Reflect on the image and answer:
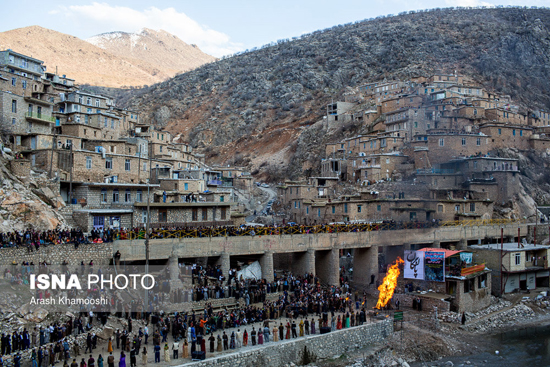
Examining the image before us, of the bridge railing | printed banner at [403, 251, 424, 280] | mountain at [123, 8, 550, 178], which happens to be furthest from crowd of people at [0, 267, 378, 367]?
mountain at [123, 8, 550, 178]

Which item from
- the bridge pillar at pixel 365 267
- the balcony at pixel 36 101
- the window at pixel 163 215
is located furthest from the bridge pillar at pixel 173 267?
the balcony at pixel 36 101

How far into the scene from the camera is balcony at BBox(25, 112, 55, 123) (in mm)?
45253

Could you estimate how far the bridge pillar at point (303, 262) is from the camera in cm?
3866

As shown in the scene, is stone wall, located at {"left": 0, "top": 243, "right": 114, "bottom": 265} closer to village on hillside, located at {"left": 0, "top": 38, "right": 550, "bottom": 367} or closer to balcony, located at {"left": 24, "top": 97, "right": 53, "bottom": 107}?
village on hillside, located at {"left": 0, "top": 38, "right": 550, "bottom": 367}

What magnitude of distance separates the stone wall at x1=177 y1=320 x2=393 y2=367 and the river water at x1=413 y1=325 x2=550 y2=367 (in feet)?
9.92

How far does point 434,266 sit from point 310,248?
30.2 feet

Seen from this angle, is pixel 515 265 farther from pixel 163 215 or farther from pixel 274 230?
pixel 163 215

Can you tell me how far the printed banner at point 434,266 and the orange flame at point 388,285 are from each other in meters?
2.29

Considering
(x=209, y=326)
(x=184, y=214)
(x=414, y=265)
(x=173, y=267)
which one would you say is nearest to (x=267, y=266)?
(x=173, y=267)

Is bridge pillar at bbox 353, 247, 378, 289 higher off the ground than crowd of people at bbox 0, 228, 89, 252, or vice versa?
crowd of people at bbox 0, 228, 89, 252

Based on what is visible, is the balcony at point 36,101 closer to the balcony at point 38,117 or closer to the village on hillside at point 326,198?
the village on hillside at point 326,198

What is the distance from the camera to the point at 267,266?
1452 inches

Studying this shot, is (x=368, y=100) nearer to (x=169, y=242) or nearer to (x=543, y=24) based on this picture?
(x=543, y=24)

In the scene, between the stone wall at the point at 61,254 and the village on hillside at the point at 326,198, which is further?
the village on hillside at the point at 326,198
